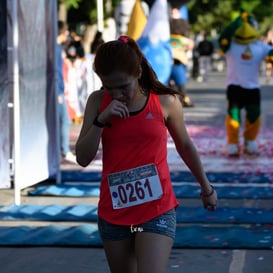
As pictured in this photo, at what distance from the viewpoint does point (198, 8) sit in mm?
70062

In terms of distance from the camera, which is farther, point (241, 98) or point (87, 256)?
point (241, 98)

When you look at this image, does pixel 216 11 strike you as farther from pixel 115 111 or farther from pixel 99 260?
pixel 115 111

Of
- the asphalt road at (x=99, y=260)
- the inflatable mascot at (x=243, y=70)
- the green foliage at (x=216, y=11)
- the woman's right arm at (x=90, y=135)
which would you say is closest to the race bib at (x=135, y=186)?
the woman's right arm at (x=90, y=135)

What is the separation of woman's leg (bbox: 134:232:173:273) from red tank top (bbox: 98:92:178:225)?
94 mm

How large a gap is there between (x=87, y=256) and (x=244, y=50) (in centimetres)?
677

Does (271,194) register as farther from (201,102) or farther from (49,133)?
(201,102)

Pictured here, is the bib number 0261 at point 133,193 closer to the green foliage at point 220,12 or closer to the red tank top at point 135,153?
the red tank top at point 135,153

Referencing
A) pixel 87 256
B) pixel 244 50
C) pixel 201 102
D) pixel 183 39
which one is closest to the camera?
pixel 87 256

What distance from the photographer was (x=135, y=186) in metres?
4.85

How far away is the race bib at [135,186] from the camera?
4.83 m

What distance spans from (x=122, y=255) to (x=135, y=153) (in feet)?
1.63

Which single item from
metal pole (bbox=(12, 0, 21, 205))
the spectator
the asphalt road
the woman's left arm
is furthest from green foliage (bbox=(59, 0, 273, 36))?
the woman's left arm

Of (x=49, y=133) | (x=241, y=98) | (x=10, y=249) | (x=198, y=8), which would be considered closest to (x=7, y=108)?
(x=49, y=133)

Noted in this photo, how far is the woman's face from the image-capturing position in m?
4.67
